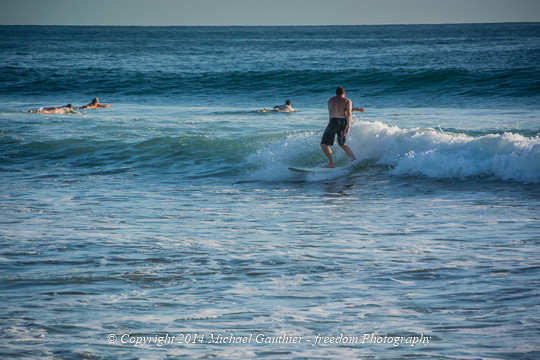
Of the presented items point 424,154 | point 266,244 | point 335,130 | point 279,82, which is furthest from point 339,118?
point 279,82

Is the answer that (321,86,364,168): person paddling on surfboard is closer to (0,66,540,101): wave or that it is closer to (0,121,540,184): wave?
(0,121,540,184): wave

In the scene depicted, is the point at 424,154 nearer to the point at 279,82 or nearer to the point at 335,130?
the point at 335,130

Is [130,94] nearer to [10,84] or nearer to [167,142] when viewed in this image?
[10,84]

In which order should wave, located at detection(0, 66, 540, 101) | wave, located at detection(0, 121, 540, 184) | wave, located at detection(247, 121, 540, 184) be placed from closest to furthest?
wave, located at detection(247, 121, 540, 184) → wave, located at detection(0, 121, 540, 184) → wave, located at detection(0, 66, 540, 101)

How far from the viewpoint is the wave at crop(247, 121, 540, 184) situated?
458 inches

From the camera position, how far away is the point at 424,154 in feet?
41.6

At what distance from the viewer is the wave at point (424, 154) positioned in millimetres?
11625

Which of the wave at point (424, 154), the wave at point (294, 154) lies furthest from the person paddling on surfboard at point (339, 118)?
the wave at point (424, 154)

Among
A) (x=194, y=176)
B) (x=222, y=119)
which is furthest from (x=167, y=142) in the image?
(x=222, y=119)

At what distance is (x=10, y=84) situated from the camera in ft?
123

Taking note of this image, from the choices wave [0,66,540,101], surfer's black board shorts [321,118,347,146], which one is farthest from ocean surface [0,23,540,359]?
wave [0,66,540,101]

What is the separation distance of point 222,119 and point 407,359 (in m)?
18.3

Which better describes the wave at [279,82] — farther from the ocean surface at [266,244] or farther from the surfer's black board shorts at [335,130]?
the surfer's black board shorts at [335,130]

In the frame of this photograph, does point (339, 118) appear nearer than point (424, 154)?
Yes
